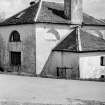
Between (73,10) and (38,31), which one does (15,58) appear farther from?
(73,10)

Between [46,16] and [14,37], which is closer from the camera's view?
[46,16]

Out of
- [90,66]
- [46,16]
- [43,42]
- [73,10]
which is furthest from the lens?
[73,10]

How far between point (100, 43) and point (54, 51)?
5.39 m

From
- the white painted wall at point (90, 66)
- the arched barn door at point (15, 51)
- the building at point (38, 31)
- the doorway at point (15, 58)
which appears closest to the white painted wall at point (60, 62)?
the building at point (38, 31)

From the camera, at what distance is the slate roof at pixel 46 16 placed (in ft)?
98.0

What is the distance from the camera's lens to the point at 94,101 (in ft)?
43.0

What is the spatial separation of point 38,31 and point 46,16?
2.36 meters

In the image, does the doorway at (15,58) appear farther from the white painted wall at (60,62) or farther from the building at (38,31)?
the white painted wall at (60,62)

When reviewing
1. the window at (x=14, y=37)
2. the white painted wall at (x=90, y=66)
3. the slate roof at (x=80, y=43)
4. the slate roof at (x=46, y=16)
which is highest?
the slate roof at (x=46, y=16)

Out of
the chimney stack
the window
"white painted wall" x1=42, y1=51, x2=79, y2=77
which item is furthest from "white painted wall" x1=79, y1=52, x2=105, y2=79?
the window

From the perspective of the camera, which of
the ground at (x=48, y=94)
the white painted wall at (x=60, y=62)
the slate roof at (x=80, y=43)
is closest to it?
the ground at (x=48, y=94)

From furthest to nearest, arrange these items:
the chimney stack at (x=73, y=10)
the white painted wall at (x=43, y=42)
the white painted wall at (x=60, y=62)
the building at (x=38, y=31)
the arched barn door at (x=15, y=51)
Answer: the arched barn door at (x=15, y=51)
the chimney stack at (x=73, y=10)
the building at (x=38, y=31)
the white painted wall at (x=43, y=42)
the white painted wall at (x=60, y=62)

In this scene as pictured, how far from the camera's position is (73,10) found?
1241 inches

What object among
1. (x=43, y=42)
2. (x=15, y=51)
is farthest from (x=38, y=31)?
(x=15, y=51)
